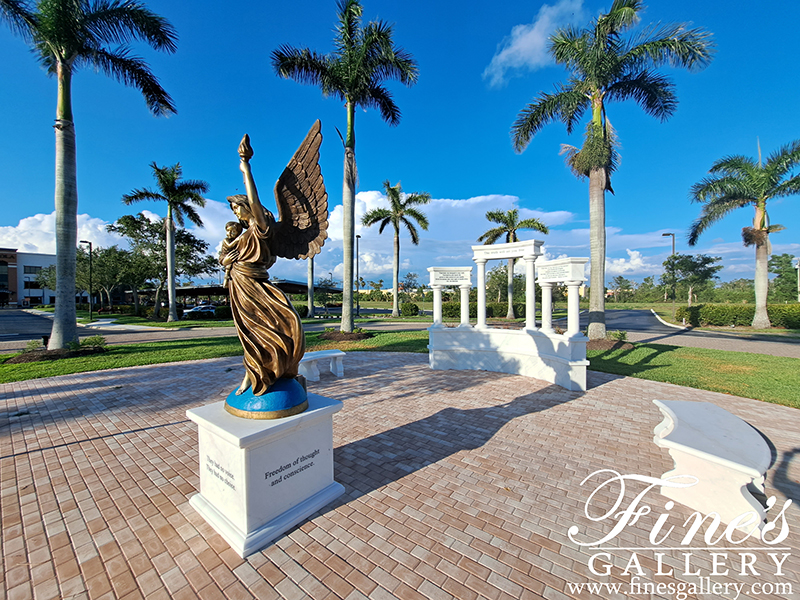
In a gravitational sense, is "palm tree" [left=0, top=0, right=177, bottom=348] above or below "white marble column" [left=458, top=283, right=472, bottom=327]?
above

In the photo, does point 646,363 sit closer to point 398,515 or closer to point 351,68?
point 398,515

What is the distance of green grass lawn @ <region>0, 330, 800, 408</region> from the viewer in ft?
24.4

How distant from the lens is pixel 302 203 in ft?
11.6

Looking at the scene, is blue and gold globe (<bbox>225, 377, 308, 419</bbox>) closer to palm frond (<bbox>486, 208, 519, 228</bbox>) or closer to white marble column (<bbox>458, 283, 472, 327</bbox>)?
white marble column (<bbox>458, 283, 472, 327</bbox>)

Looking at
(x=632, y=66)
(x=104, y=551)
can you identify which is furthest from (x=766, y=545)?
(x=632, y=66)

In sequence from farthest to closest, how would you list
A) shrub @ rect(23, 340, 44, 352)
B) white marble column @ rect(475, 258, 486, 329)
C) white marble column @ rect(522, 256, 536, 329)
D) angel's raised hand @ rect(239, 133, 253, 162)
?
shrub @ rect(23, 340, 44, 352)
white marble column @ rect(475, 258, 486, 329)
white marble column @ rect(522, 256, 536, 329)
angel's raised hand @ rect(239, 133, 253, 162)

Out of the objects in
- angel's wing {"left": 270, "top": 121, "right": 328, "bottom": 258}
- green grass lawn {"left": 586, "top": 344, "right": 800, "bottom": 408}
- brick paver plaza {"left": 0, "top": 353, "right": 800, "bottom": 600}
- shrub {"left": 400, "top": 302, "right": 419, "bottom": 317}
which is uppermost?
angel's wing {"left": 270, "top": 121, "right": 328, "bottom": 258}

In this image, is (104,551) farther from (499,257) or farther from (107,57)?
(107,57)

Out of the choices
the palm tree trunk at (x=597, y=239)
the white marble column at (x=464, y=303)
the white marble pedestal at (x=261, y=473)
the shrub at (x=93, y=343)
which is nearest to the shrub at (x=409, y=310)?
the palm tree trunk at (x=597, y=239)

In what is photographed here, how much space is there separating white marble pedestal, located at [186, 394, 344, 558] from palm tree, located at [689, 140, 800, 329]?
26.2 m

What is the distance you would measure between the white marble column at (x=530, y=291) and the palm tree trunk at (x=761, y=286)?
2065 cm

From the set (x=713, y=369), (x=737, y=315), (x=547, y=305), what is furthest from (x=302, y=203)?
(x=737, y=315)

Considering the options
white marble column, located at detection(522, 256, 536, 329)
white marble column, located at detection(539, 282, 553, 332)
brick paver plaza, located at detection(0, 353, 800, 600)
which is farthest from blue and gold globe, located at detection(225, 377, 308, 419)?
white marble column, located at detection(539, 282, 553, 332)

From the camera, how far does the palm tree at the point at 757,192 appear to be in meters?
18.1
